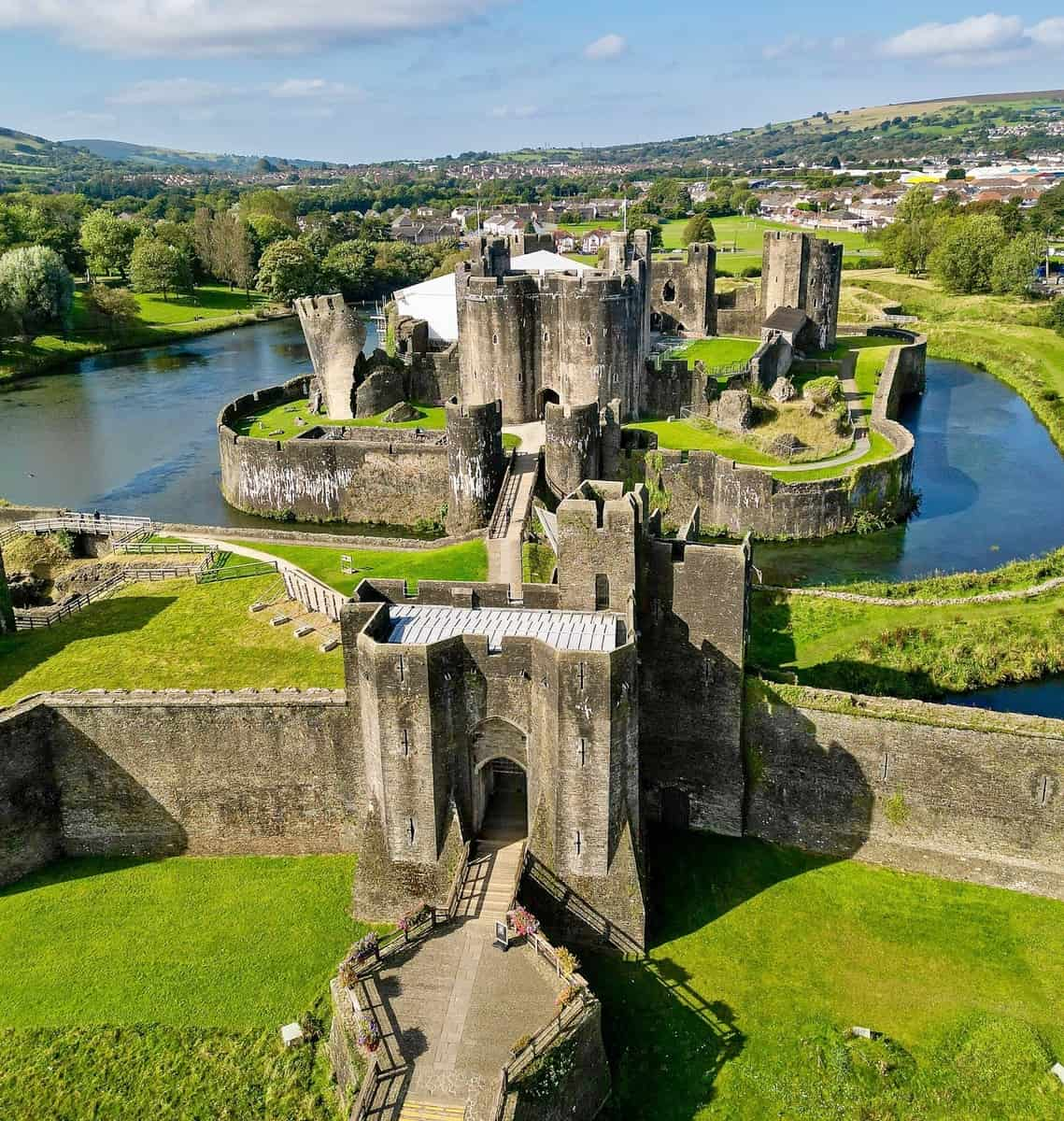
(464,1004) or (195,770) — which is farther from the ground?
(195,770)

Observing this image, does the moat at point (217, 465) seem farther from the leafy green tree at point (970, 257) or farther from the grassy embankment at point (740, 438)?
Result: the leafy green tree at point (970, 257)

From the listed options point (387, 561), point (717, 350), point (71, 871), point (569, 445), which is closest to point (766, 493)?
point (569, 445)

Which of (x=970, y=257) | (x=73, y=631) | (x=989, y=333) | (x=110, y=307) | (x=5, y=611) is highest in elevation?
(x=970, y=257)

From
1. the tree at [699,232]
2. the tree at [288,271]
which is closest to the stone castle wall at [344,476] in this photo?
the tree at [288,271]

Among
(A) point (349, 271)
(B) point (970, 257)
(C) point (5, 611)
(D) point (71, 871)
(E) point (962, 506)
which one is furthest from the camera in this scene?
(A) point (349, 271)

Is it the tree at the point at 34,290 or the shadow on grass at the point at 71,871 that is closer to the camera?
the shadow on grass at the point at 71,871

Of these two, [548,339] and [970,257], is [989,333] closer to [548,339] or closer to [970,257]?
[970,257]
